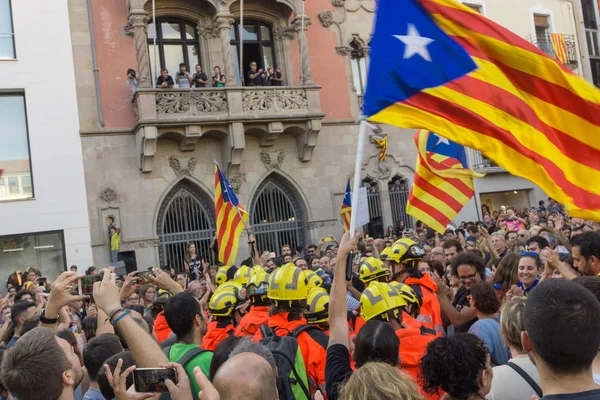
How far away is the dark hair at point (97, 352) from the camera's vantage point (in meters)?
4.45

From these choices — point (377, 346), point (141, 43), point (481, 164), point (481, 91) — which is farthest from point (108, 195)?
point (377, 346)

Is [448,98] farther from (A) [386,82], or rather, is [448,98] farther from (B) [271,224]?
(B) [271,224]

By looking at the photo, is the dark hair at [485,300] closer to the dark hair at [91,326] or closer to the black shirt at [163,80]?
the dark hair at [91,326]

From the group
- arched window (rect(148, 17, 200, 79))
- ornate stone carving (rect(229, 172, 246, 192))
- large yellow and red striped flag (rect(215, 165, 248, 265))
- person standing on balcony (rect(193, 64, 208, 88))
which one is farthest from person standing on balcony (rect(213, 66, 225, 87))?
large yellow and red striped flag (rect(215, 165, 248, 265))

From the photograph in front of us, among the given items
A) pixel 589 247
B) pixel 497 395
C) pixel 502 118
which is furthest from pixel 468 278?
pixel 497 395

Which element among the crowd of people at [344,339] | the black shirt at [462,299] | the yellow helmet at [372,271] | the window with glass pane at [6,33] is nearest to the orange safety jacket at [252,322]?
the crowd of people at [344,339]

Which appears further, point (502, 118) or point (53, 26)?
point (53, 26)

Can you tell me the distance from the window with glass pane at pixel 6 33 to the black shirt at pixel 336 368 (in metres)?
17.7

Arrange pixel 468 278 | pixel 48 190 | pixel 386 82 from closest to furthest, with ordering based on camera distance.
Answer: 1. pixel 386 82
2. pixel 468 278
3. pixel 48 190

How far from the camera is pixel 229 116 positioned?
19.7m

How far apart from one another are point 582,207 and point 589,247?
39.6 inches

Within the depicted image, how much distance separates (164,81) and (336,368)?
16571mm

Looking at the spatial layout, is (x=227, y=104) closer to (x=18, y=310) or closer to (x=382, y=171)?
(x=382, y=171)

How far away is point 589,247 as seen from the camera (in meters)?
5.66
